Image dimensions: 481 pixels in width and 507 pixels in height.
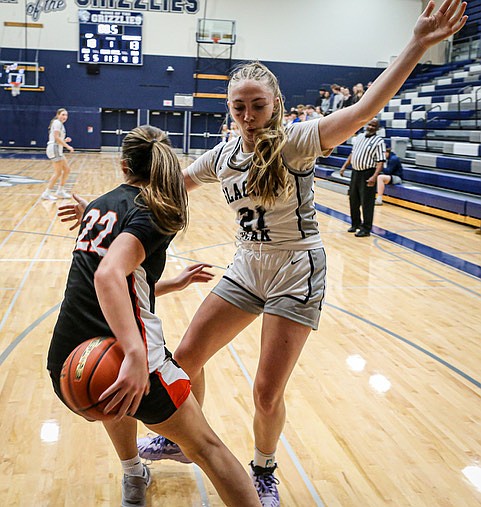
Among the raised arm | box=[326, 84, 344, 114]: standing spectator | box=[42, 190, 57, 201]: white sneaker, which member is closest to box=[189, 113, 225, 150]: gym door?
box=[326, 84, 344, 114]: standing spectator

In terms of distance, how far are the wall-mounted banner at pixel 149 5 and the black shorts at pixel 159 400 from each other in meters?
24.9

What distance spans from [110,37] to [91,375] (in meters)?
24.8

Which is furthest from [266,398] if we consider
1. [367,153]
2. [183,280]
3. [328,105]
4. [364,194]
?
[328,105]

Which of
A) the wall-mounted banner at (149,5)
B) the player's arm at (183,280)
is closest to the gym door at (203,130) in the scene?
the wall-mounted banner at (149,5)

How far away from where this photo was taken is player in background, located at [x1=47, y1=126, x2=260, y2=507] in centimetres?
191

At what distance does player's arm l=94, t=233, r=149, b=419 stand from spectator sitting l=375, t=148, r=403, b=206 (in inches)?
468

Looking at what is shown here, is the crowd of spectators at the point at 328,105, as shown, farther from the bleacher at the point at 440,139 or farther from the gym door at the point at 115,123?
the gym door at the point at 115,123

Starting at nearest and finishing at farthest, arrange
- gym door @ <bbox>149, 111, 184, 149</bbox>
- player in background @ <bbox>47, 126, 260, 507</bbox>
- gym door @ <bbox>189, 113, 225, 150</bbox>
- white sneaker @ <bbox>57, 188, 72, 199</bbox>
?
1. player in background @ <bbox>47, 126, 260, 507</bbox>
2. white sneaker @ <bbox>57, 188, 72, 199</bbox>
3. gym door @ <bbox>149, 111, 184, 149</bbox>
4. gym door @ <bbox>189, 113, 225, 150</bbox>

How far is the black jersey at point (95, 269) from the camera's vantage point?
1.94 m

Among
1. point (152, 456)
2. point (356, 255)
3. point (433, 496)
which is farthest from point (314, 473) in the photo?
point (356, 255)

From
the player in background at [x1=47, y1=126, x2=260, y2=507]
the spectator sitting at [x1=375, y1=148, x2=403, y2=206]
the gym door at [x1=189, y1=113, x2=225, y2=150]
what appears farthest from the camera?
the gym door at [x1=189, y1=113, x2=225, y2=150]

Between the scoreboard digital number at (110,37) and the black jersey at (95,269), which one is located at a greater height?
the scoreboard digital number at (110,37)

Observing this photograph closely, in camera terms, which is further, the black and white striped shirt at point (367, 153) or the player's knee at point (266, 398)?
the black and white striped shirt at point (367, 153)

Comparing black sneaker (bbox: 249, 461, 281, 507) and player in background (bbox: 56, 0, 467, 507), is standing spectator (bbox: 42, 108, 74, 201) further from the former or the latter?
black sneaker (bbox: 249, 461, 281, 507)
